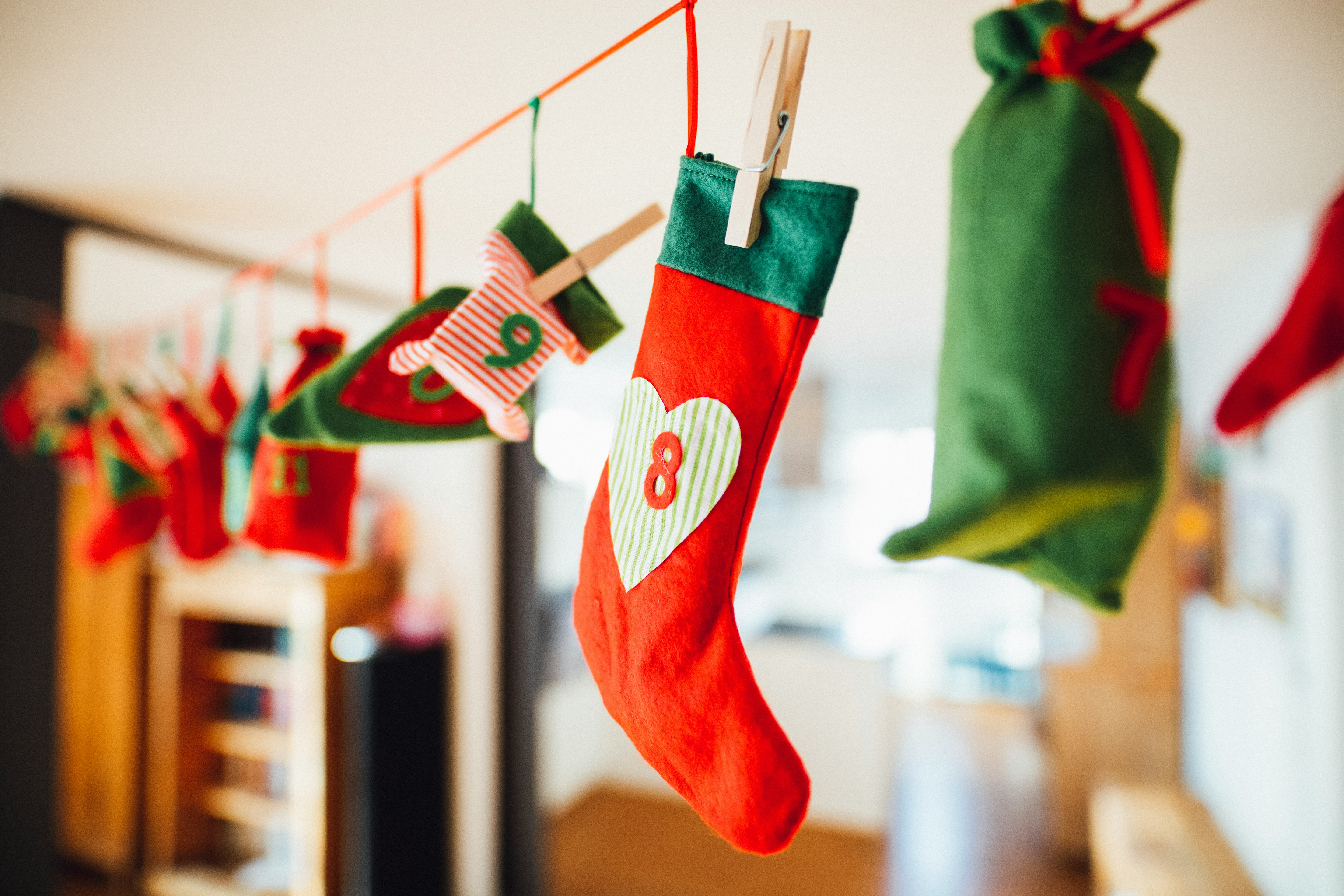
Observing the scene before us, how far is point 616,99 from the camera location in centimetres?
106

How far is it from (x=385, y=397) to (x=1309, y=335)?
720mm

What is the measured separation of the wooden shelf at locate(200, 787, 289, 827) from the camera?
291cm

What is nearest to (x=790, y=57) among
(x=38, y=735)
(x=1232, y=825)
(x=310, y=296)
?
(x=38, y=735)

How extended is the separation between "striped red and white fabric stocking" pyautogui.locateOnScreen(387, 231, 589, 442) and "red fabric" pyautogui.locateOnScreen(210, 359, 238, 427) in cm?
68

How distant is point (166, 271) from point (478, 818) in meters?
2.16

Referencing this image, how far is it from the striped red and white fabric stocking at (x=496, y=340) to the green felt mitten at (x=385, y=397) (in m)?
0.04

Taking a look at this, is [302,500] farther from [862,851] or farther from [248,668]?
[862,851]

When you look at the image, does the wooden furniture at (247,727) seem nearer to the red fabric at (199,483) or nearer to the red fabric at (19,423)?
the red fabric at (19,423)

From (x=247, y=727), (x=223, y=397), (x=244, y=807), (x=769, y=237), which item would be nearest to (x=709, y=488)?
(x=769, y=237)

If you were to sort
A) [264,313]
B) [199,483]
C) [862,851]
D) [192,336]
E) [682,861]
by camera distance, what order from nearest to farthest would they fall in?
1. [199,483]
2. [264,313]
3. [192,336]
4. [682,861]
5. [862,851]

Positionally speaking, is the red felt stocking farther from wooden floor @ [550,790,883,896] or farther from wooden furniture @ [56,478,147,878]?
wooden furniture @ [56,478,147,878]

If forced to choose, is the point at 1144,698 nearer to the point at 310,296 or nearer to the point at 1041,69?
the point at 1041,69

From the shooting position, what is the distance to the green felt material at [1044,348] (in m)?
0.34

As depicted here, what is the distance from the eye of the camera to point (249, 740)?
9.73ft
